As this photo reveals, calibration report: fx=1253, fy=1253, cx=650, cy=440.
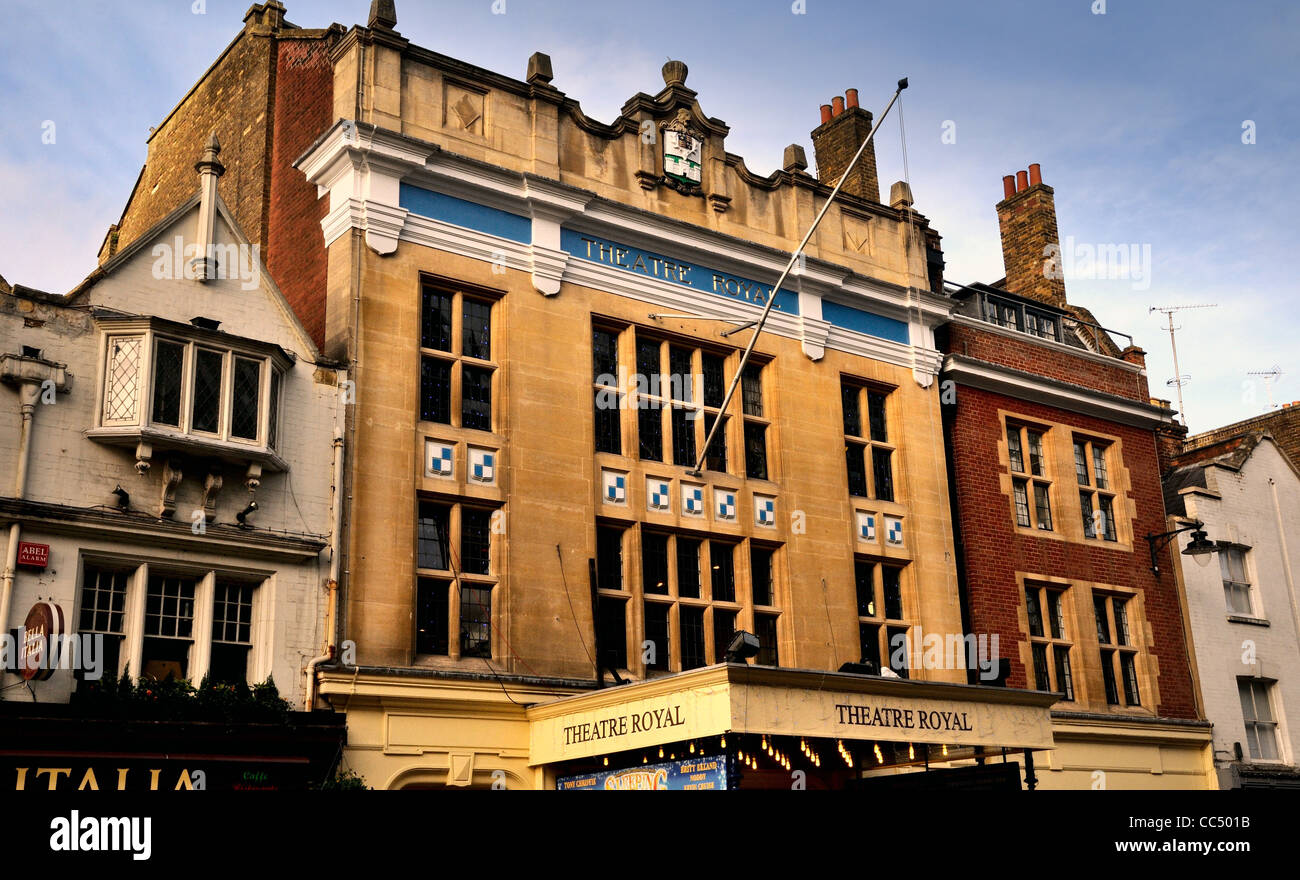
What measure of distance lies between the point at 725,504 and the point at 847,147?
12.3 metres

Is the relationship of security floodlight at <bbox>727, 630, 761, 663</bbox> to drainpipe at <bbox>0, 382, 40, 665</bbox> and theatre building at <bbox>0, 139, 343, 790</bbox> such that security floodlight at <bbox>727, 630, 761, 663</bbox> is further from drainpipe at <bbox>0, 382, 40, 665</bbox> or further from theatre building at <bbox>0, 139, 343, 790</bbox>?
drainpipe at <bbox>0, 382, 40, 665</bbox>

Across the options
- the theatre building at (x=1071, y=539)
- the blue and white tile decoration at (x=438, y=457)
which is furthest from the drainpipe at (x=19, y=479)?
the theatre building at (x=1071, y=539)

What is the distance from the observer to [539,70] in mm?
22547

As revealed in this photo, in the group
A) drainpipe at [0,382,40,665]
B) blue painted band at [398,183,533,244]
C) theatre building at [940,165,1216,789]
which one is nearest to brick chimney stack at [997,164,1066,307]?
theatre building at [940,165,1216,789]

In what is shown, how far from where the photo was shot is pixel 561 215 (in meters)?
21.7

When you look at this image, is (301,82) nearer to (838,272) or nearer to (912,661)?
(838,272)

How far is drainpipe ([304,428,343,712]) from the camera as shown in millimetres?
17203

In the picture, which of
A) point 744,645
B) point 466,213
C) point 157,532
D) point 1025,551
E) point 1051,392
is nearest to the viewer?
point 157,532

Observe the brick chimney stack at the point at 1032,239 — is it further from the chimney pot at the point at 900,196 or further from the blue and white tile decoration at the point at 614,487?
the blue and white tile decoration at the point at 614,487

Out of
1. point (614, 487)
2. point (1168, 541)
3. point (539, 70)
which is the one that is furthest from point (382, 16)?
point (1168, 541)

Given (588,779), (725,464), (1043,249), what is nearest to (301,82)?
(725,464)

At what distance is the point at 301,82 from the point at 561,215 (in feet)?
19.8

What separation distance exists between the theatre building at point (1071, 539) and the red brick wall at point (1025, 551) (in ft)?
0.11

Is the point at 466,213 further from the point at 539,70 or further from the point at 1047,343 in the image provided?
the point at 1047,343
